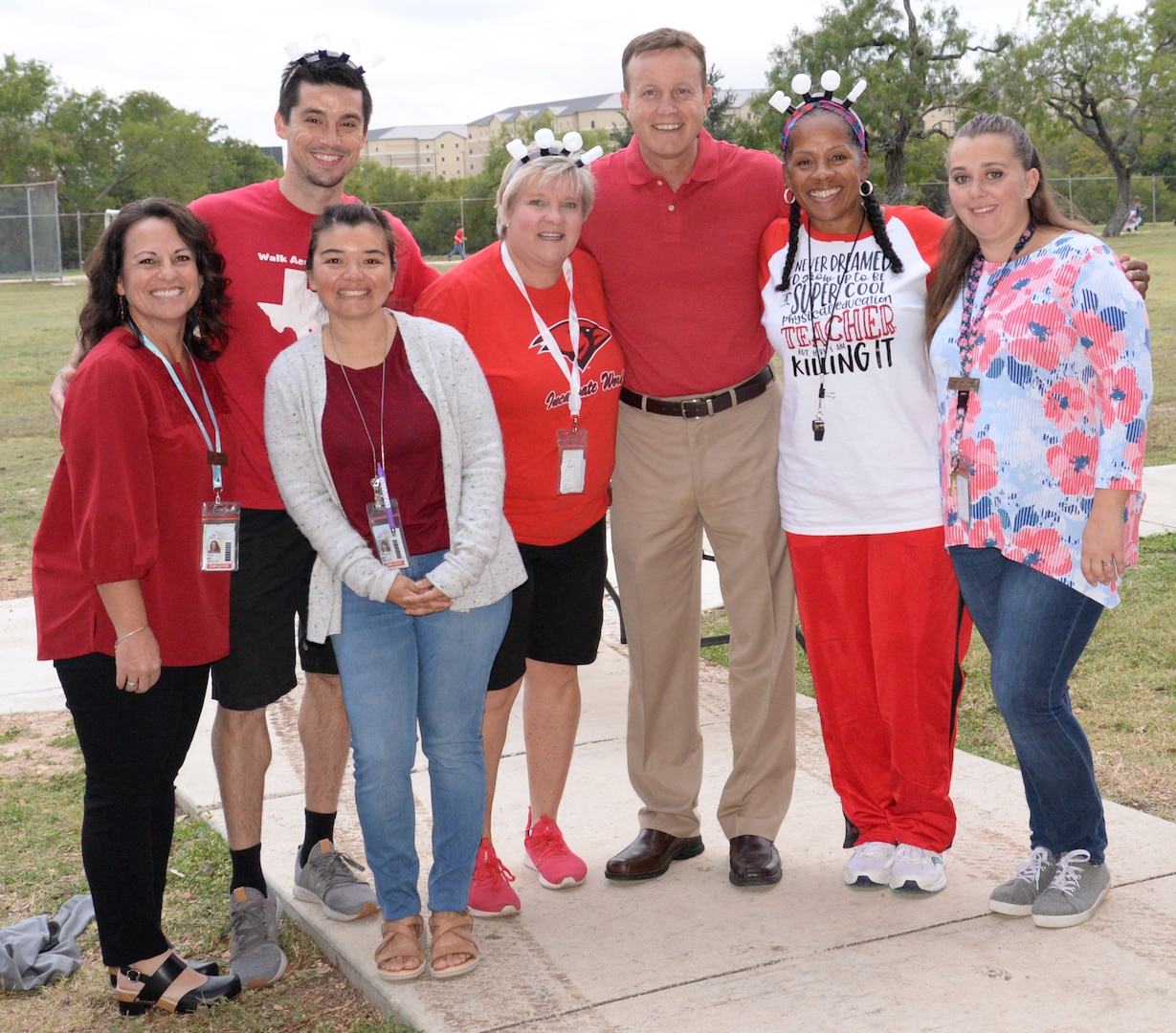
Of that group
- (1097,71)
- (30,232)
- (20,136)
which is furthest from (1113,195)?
(20,136)

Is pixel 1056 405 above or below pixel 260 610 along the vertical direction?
above

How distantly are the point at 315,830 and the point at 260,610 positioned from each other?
0.74 meters

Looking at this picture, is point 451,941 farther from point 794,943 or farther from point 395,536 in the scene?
point 395,536

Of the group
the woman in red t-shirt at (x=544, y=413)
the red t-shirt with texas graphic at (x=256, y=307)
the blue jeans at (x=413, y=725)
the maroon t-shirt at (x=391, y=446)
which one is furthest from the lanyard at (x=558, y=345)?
the blue jeans at (x=413, y=725)

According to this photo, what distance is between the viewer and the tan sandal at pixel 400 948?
10.3ft

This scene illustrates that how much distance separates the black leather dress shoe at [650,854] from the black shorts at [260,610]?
43.2 inches

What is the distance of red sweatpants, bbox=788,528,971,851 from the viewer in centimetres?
344

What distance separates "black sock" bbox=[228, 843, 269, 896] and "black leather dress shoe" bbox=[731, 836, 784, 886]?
4.41ft

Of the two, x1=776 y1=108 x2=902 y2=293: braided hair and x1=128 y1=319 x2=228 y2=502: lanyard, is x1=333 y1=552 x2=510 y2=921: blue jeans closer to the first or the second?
x1=128 y1=319 x2=228 y2=502: lanyard

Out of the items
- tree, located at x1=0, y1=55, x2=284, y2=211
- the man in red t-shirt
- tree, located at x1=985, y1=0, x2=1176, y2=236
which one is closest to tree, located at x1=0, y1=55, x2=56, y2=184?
tree, located at x1=0, y1=55, x2=284, y2=211

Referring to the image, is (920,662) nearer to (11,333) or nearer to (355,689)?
(355,689)

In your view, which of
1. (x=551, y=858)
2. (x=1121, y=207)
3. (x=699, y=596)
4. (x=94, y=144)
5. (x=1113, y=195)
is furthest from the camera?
(x=94, y=144)

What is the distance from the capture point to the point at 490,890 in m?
3.50

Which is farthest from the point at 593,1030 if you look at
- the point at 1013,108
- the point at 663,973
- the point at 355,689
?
the point at 1013,108
